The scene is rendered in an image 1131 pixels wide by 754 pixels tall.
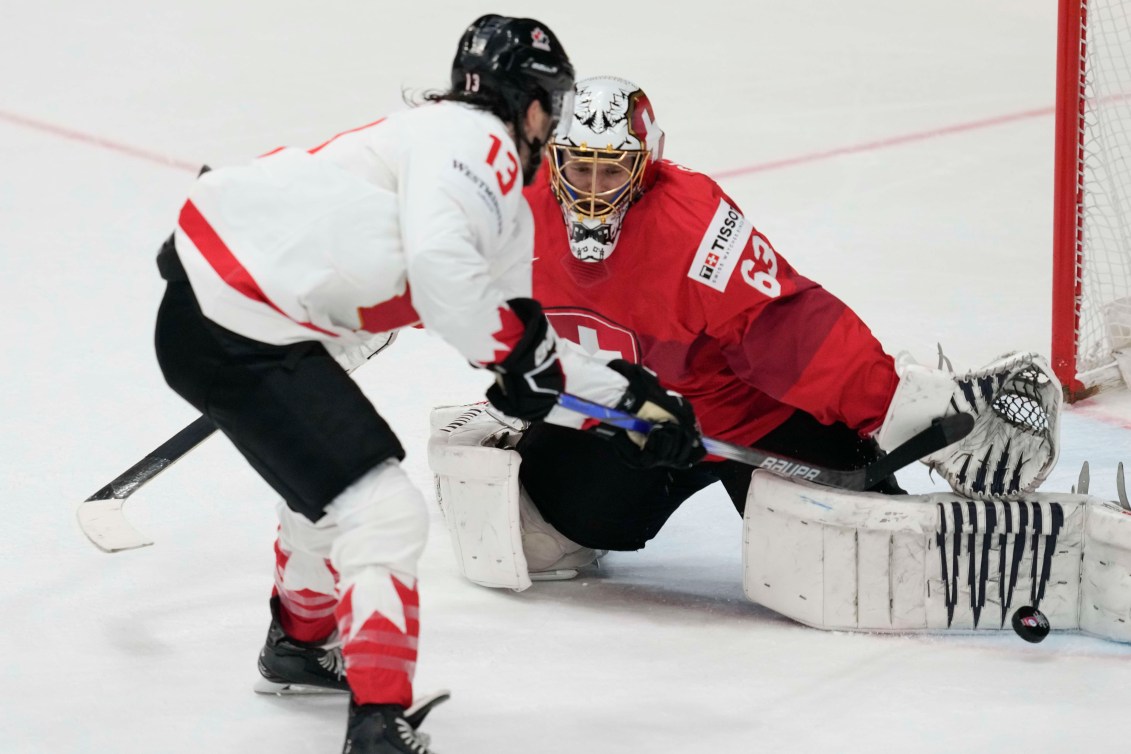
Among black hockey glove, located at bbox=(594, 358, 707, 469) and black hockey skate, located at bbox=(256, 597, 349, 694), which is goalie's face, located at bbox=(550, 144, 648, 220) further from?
black hockey skate, located at bbox=(256, 597, 349, 694)

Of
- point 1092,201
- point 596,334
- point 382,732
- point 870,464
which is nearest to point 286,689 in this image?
point 382,732

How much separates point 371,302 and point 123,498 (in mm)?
1061

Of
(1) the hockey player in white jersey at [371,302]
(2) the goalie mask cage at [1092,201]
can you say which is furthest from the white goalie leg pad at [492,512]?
(2) the goalie mask cage at [1092,201]

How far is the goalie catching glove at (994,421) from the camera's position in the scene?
106 inches

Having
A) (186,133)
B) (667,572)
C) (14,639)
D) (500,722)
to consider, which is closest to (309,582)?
(500,722)

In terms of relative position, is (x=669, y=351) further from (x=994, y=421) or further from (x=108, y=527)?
(x=108, y=527)

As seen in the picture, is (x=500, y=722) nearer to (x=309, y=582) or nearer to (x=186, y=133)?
(x=309, y=582)

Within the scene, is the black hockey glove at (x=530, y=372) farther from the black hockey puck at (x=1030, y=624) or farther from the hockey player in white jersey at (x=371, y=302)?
the black hockey puck at (x=1030, y=624)

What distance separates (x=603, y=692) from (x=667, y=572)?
A: 57 cm

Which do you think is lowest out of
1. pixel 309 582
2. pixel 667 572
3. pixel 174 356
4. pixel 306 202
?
pixel 667 572

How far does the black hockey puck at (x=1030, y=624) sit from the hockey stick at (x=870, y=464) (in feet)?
1.00

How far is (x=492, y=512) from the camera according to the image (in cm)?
285

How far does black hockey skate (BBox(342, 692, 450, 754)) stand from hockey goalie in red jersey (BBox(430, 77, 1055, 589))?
75cm

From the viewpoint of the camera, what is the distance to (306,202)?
2.17m
